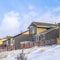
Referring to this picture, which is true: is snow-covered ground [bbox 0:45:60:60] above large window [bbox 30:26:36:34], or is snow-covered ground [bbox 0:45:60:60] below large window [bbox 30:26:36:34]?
below

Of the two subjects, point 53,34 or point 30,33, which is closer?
point 53,34

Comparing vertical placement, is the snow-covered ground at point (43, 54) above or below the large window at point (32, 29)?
below

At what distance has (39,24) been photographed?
64.4 meters

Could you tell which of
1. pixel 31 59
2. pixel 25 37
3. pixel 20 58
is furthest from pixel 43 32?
pixel 20 58

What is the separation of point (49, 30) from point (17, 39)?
14748 mm

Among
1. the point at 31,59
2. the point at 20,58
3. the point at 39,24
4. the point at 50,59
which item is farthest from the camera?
the point at 39,24

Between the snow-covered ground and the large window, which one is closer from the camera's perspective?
the snow-covered ground

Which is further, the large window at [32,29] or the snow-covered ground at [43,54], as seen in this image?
the large window at [32,29]

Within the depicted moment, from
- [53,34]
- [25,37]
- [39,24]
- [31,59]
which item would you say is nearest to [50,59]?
[31,59]

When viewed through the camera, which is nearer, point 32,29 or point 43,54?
point 43,54

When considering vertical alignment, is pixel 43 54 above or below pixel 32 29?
below

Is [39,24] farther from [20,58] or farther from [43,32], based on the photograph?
[20,58]

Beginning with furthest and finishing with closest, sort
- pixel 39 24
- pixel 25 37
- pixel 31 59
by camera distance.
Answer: pixel 25 37, pixel 39 24, pixel 31 59

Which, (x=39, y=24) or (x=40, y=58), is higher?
(x=39, y=24)
